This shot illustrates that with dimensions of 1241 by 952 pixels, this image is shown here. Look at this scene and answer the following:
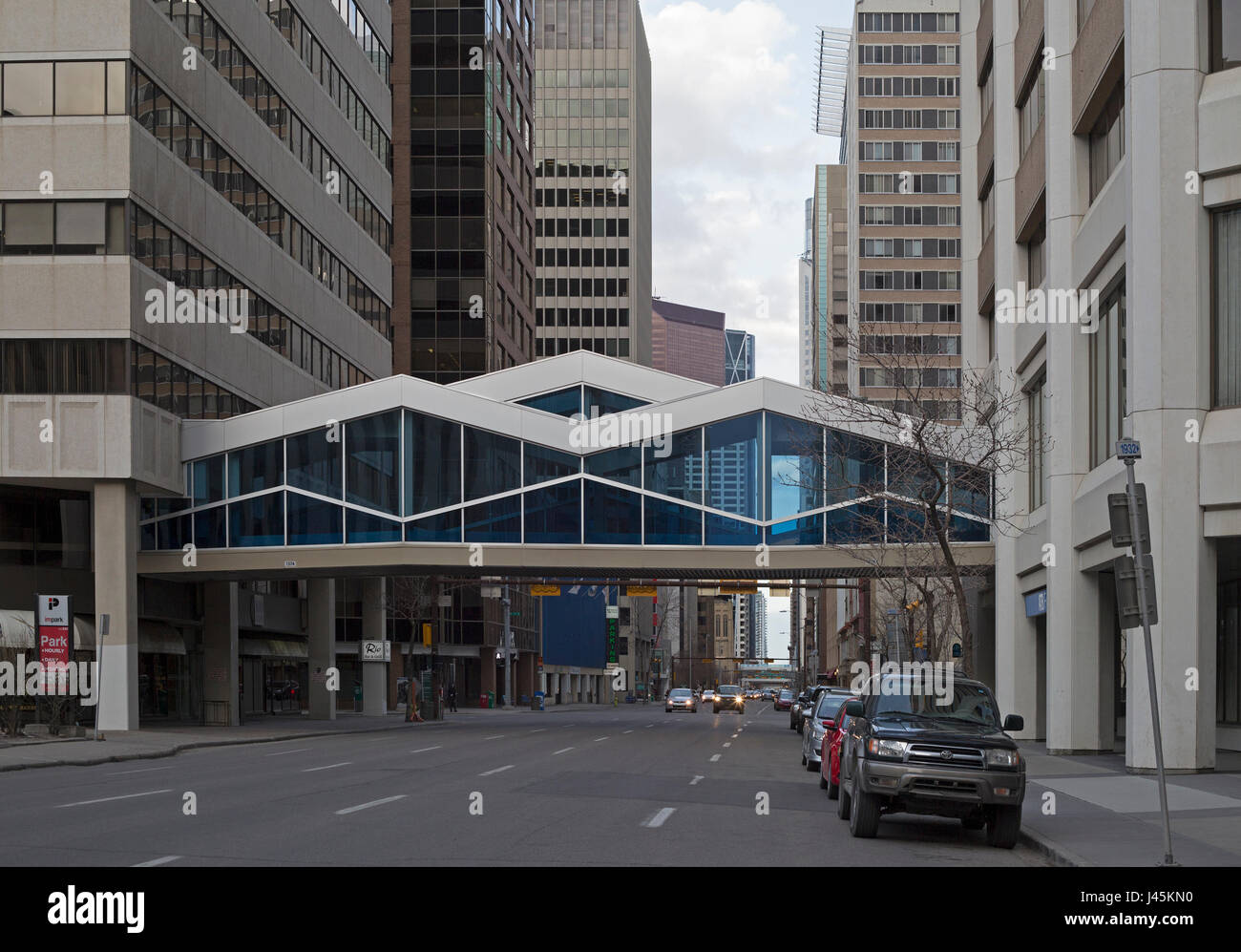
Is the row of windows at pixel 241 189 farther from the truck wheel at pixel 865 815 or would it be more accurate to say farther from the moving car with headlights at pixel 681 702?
the truck wheel at pixel 865 815

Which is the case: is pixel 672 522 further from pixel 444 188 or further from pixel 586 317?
pixel 586 317

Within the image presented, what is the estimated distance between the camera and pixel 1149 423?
75.3 feet

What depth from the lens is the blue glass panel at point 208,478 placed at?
45438 millimetres

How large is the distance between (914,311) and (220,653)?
254 feet

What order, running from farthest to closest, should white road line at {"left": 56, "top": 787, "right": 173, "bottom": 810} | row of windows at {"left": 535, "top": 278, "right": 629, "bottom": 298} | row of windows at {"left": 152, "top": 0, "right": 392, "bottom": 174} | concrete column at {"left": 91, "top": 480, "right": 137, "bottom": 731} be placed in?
row of windows at {"left": 535, "top": 278, "right": 629, "bottom": 298}, row of windows at {"left": 152, "top": 0, "right": 392, "bottom": 174}, concrete column at {"left": 91, "top": 480, "right": 137, "bottom": 731}, white road line at {"left": 56, "top": 787, "right": 173, "bottom": 810}

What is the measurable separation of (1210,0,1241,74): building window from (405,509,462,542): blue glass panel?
26.1 meters

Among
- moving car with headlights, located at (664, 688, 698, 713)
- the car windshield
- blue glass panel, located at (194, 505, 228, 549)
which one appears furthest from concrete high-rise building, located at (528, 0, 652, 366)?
the car windshield

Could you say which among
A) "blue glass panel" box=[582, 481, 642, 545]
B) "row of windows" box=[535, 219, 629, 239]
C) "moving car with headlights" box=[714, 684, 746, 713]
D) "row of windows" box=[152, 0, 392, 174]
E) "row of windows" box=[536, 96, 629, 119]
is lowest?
"moving car with headlights" box=[714, 684, 746, 713]

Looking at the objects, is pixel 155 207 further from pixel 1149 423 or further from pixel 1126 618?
pixel 1126 618

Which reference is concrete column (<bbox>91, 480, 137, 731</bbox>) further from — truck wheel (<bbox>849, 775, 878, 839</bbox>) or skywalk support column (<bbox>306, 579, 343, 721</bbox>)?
truck wheel (<bbox>849, 775, 878, 839</bbox>)

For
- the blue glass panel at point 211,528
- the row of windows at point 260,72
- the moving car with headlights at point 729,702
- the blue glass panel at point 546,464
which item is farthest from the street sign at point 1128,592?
the moving car with headlights at point 729,702

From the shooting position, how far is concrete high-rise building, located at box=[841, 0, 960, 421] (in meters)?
117

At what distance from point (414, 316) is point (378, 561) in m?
47.0

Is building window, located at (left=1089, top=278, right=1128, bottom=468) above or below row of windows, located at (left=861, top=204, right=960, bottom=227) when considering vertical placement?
below
